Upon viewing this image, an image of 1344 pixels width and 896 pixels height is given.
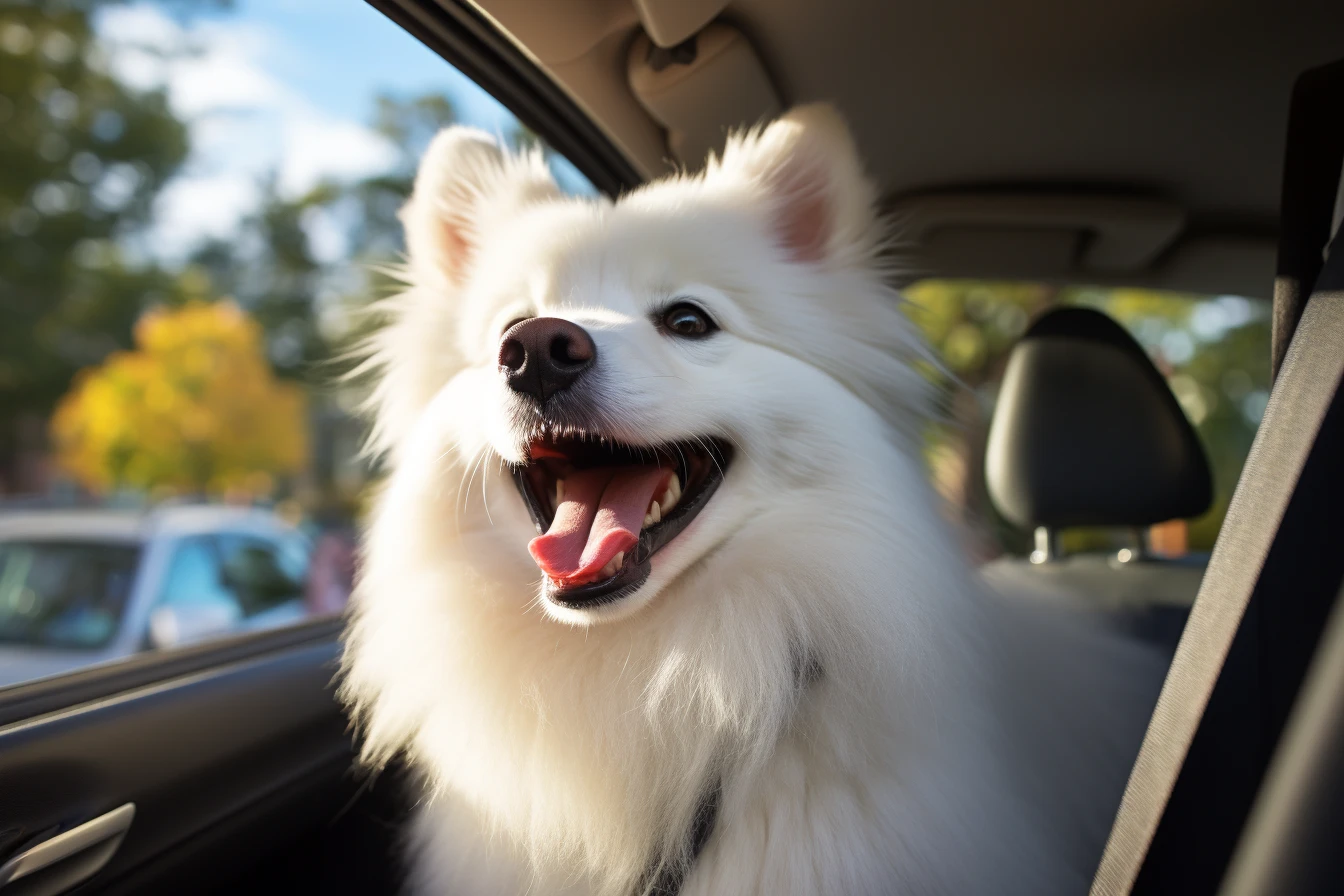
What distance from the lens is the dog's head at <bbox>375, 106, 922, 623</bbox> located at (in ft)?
6.14

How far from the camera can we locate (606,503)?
1996 millimetres

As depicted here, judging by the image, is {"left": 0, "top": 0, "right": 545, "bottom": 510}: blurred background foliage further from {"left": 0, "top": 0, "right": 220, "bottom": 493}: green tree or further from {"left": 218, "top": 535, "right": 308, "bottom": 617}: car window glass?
{"left": 218, "top": 535, "right": 308, "bottom": 617}: car window glass

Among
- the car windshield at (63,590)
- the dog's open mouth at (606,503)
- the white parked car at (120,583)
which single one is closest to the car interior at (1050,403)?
the dog's open mouth at (606,503)

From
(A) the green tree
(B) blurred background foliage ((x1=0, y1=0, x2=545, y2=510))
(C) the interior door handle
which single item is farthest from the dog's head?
(A) the green tree

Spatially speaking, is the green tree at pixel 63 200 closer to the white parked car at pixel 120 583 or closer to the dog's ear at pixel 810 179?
the white parked car at pixel 120 583

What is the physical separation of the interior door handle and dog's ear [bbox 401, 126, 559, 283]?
155cm

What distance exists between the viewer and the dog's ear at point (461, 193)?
2486mm

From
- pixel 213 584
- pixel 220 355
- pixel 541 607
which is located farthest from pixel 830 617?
pixel 220 355

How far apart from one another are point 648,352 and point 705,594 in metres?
0.55

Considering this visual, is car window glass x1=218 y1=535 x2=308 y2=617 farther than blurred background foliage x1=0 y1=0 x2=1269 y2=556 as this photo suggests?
No

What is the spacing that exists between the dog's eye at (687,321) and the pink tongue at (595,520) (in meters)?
0.35

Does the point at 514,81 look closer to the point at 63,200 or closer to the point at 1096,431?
the point at 1096,431

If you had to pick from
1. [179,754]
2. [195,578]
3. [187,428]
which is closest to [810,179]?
[179,754]

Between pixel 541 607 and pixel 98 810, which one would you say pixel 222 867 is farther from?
pixel 541 607
